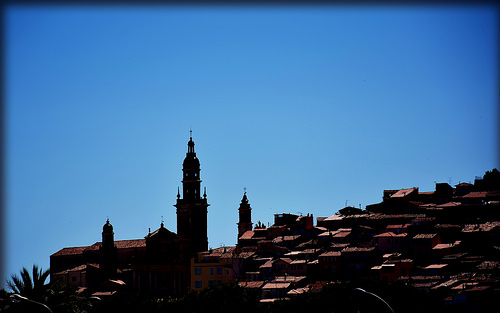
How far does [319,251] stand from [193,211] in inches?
1045

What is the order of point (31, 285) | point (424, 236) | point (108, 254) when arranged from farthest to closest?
point (108, 254), point (424, 236), point (31, 285)

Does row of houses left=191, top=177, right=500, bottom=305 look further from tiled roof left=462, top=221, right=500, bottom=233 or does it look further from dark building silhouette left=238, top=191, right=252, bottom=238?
dark building silhouette left=238, top=191, right=252, bottom=238

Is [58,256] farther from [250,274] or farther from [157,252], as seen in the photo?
[250,274]

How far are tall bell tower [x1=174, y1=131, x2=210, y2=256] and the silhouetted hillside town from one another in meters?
0.14

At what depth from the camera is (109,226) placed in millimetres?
133375

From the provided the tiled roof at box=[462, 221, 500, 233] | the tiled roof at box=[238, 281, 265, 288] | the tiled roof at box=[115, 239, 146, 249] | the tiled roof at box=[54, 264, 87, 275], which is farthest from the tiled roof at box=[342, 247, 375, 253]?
the tiled roof at box=[54, 264, 87, 275]

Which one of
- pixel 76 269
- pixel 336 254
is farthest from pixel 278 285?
pixel 76 269

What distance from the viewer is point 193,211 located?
446 feet

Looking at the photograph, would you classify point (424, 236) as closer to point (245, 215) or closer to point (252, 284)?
point (252, 284)

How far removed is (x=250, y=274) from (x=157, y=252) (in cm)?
1921

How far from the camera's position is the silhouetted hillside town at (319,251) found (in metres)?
101

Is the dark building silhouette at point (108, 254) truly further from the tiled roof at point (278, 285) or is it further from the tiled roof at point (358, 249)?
the tiled roof at point (358, 249)

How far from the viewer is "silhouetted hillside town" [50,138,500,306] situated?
101062mm

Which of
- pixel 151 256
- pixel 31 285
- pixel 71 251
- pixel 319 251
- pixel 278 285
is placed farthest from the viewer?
pixel 71 251
